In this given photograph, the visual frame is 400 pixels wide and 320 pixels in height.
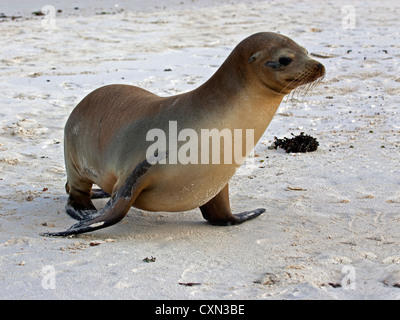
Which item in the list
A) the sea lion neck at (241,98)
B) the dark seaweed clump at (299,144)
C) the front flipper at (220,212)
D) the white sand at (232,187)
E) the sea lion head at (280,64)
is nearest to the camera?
the white sand at (232,187)

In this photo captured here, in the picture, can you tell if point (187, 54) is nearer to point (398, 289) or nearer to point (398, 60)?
point (398, 60)

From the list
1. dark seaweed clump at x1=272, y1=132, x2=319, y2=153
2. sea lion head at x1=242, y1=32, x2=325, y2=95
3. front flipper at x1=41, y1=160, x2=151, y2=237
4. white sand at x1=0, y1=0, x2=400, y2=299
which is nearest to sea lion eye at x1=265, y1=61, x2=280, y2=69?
sea lion head at x1=242, y1=32, x2=325, y2=95

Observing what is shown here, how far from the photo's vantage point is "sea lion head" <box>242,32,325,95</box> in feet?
12.7

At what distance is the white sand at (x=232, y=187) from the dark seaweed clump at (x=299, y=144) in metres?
0.13

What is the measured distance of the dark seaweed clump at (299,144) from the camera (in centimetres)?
654

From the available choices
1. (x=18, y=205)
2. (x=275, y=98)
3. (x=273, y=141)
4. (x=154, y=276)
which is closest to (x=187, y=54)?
(x=273, y=141)

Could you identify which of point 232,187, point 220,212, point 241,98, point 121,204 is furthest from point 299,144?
point 121,204

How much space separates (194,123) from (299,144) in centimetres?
266

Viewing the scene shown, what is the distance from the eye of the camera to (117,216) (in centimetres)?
412

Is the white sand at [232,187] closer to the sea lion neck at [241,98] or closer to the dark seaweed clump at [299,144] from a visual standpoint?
the dark seaweed clump at [299,144]

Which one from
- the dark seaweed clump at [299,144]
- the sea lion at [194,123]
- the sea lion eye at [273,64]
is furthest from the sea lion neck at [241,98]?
the dark seaweed clump at [299,144]

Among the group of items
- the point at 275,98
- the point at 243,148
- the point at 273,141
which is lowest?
the point at 273,141

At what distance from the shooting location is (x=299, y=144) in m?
6.56
